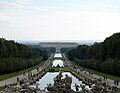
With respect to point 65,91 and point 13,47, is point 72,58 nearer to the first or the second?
point 13,47

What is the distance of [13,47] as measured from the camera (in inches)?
2368

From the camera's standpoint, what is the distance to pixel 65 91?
25859mm

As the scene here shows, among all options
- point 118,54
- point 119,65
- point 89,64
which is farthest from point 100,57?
point 119,65

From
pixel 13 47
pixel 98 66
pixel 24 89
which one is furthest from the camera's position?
pixel 13 47

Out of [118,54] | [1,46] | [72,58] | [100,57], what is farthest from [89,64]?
[72,58]

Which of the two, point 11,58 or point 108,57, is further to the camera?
point 11,58

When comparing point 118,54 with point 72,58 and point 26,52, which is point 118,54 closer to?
point 26,52

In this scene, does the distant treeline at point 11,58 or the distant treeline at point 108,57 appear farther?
the distant treeline at point 11,58

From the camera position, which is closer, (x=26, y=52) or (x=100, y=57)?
(x=100, y=57)

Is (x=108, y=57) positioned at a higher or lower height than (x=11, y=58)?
higher

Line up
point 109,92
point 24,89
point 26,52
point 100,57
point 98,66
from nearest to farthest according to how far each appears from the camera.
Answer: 1. point 109,92
2. point 24,89
3. point 98,66
4. point 100,57
5. point 26,52

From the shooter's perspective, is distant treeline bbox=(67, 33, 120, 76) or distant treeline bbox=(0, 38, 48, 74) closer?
distant treeline bbox=(67, 33, 120, 76)

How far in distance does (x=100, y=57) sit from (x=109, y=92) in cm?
3063

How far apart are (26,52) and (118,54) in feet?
82.0
